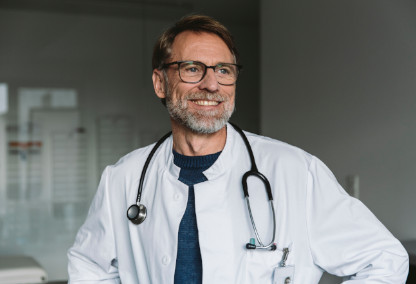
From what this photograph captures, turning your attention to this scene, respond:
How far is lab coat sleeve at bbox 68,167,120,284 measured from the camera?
1357 mm

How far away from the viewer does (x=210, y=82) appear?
124 cm

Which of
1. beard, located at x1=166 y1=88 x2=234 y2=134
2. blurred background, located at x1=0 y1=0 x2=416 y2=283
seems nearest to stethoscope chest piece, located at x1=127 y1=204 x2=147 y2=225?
beard, located at x1=166 y1=88 x2=234 y2=134

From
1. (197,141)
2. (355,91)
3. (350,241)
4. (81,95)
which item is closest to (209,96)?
(197,141)

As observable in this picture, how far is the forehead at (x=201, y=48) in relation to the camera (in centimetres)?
128

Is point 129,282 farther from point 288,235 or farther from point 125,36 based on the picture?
point 125,36

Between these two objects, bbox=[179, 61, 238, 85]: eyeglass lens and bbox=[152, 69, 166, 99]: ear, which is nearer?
bbox=[179, 61, 238, 85]: eyeglass lens

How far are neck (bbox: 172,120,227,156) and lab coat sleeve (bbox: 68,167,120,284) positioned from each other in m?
0.22

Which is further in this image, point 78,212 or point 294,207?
point 78,212

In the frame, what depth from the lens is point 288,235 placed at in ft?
3.90

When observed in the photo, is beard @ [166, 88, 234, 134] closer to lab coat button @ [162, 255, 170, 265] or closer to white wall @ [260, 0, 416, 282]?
lab coat button @ [162, 255, 170, 265]

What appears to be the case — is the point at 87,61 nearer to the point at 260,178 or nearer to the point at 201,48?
the point at 201,48

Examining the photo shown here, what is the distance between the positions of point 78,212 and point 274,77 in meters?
1.77

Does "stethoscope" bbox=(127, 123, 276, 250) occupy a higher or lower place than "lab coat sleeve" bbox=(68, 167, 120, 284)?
higher

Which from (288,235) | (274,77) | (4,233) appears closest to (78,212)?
(4,233)
